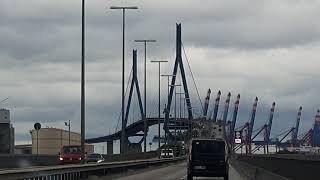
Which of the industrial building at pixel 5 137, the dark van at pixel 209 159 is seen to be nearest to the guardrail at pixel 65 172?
the dark van at pixel 209 159

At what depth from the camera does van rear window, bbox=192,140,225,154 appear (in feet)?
136

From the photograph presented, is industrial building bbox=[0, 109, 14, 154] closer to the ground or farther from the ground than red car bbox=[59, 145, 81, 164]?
farther from the ground

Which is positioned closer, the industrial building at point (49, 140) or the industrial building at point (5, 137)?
the industrial building at point (5, 137)

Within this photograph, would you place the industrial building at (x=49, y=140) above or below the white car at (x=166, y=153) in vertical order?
above

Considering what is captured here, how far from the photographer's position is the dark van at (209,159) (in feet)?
135

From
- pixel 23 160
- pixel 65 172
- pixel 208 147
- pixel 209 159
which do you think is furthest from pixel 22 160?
pixel 65 172

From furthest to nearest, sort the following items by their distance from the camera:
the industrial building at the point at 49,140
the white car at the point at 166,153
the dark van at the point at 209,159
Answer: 1. the white car at the point at 166,153
2. the industrial building at the point at 49,140
3. the dark van at the point at 209,159

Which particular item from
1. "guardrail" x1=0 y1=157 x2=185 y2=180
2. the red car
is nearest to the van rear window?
"guardrail" x1=0 y1=157 x2=185 y2=180

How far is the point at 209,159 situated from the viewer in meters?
41.4

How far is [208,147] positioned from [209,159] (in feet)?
2.43

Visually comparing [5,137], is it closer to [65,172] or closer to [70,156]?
[70,156]

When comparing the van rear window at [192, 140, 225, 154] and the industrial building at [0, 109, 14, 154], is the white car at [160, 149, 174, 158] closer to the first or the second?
the industrial building at [0, 109, 14, 154]

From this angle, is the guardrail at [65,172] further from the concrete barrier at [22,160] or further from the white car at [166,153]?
the white car at [166,153]

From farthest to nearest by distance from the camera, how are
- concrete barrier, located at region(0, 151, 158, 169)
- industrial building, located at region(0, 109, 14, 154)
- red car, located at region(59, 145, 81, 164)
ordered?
1. industrial building, located at region(0, 109, 14, 154)
2. red car, located at region(59, 145, 81, 164)
3. concrete barrier, located at region(0, 151, 158, 169)
